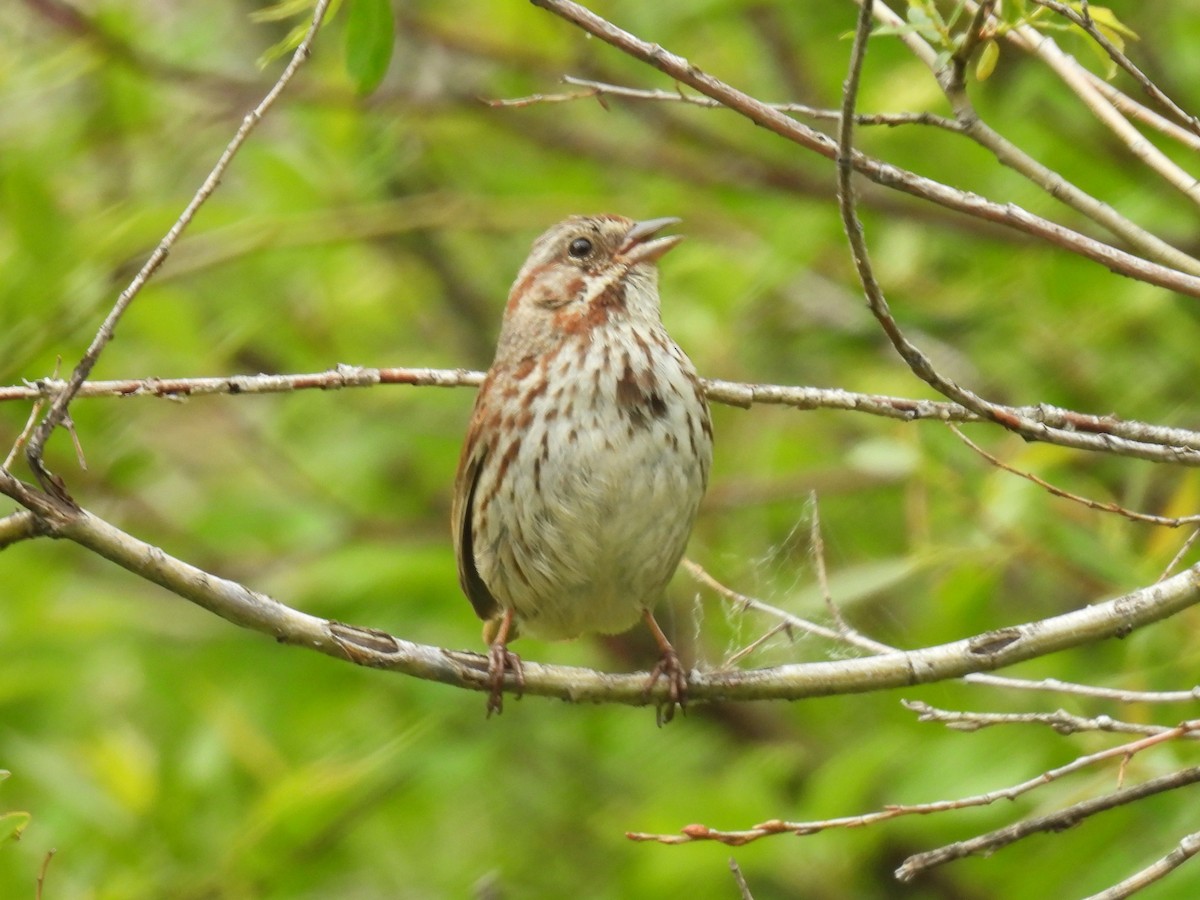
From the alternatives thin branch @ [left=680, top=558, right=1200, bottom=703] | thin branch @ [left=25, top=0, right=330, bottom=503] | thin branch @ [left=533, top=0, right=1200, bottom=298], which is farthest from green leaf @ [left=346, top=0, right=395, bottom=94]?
thin branch @ [left=680, top=558, right=1200, bottom=703]

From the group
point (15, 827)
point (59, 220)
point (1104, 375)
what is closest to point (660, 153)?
point (1104, 375)

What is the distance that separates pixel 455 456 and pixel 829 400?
11.7ft

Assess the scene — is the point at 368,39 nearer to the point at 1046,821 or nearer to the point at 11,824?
the point at 11,824

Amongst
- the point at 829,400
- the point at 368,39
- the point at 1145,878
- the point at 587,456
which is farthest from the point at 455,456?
the point at 1145,878

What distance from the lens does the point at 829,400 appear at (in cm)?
316

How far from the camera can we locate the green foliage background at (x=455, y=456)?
5.00m

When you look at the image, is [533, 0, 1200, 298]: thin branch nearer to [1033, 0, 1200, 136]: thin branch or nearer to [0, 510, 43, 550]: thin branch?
[1033, 0, 1200, 136]: thin branch

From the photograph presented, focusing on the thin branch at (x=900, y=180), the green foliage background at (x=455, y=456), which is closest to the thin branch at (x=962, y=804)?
the thin branch at (x=900, y=180)

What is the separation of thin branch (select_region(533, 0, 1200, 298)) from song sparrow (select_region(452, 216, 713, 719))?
1.34 metres

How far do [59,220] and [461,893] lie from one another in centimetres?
260

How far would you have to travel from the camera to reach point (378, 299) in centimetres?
732

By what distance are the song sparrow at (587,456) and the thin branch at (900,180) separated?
4.41ft

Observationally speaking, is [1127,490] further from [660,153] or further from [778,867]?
[660,153]

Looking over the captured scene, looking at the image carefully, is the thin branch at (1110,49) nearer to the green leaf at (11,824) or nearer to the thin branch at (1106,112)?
the thin branch at (1106,112)
